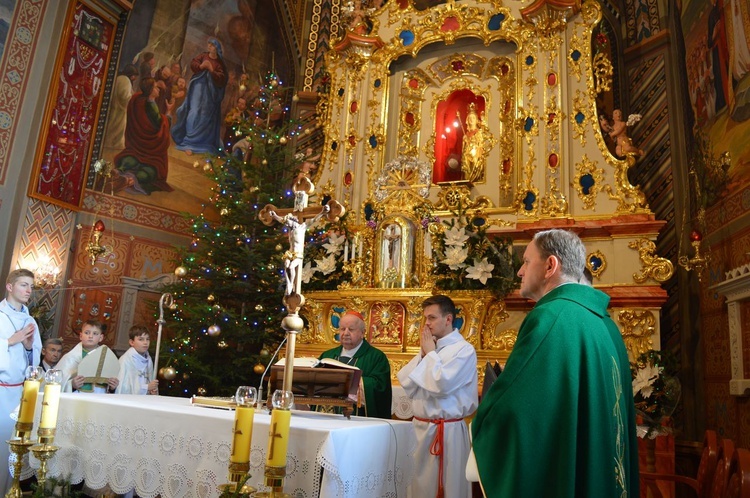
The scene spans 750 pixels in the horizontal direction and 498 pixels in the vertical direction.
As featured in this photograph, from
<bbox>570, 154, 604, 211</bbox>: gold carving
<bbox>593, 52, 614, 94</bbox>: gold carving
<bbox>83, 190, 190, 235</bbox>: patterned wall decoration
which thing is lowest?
<bbox>83, 190, 190, 235</bbox>: patterned wall decoration

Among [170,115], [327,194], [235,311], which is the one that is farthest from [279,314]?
[170,115]

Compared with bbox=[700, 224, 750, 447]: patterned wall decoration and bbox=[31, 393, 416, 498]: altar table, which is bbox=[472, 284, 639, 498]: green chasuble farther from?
bbox=[700, 224, 750, 447]: patterned wall decoration

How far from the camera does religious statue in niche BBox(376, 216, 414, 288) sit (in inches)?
323

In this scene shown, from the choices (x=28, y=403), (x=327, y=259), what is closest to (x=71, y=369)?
(x=28, y=403)

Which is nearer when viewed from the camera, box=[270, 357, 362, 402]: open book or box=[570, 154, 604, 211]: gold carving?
box=[270, 357, 362, 402]: open book

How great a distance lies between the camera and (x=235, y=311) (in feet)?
27.6

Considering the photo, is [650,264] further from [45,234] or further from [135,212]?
[45,234]

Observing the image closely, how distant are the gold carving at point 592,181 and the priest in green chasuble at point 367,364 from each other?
4153 mm

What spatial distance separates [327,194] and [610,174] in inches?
162

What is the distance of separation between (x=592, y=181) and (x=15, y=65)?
789 centimetres

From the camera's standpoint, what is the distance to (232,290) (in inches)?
331

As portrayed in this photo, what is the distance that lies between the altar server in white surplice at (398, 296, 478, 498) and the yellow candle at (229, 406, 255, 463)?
184 cm

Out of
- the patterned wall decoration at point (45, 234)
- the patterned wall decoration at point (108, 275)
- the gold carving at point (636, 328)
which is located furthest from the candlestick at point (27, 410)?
the gold carving at point (636, 328)

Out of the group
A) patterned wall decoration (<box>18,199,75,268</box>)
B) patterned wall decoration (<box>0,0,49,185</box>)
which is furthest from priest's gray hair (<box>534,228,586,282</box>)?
patterned wall decoration (<box>0,0,49,185</box>)
